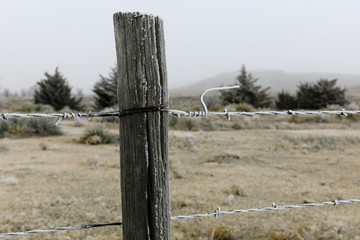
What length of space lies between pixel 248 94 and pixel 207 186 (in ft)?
66.2

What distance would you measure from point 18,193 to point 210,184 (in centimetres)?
340

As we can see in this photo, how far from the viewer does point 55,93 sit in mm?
24938

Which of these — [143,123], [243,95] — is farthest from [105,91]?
[143,123]

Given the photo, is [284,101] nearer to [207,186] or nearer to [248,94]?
[248,94]

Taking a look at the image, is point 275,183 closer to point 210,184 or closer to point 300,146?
point 210,184

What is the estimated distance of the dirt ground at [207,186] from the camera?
484 centimetres

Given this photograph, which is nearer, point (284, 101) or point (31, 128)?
point (31, 128)

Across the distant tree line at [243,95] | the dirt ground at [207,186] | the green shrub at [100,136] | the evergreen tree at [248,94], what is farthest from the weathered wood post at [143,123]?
the evergreen tree at [248,94]

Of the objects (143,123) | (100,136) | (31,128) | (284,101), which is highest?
(284,101)

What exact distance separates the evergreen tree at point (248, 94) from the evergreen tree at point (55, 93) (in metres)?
10.5

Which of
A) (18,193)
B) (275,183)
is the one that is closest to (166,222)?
(18,193)

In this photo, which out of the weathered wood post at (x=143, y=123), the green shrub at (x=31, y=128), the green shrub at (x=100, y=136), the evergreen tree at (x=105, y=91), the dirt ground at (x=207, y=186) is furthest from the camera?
the evergreen tree at (x=105, y=91)

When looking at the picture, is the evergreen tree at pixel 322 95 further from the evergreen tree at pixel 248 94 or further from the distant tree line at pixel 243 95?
the evergreen tree at pixel 248 94

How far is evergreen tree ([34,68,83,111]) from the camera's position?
987 inches
